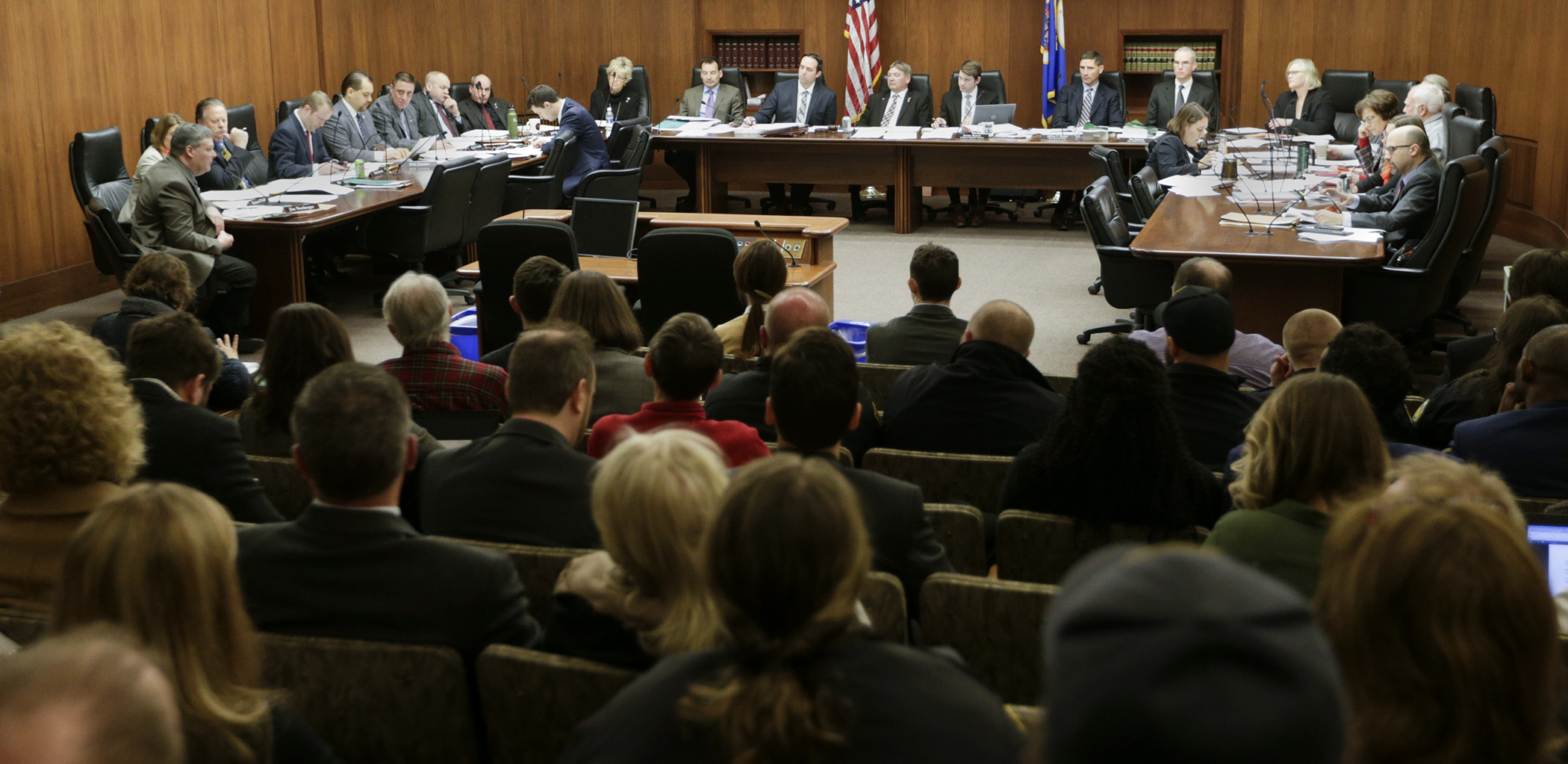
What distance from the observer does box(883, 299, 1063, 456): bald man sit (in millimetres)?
3463

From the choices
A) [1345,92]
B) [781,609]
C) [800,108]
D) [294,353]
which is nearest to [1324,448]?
[781,609]

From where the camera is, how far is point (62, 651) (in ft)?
3.65

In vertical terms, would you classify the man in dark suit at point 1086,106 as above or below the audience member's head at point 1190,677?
above

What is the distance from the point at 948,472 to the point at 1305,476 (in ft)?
3.37

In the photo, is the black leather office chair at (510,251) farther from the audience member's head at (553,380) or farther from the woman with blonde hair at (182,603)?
the woman with blonde hair at (182,603)

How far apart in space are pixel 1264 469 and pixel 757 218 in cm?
490

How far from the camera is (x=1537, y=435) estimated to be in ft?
10.2

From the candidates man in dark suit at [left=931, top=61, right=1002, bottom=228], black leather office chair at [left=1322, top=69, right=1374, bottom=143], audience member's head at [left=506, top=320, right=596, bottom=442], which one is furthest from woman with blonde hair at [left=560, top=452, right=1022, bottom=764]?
black leather office chair at [left=1322, top=69, right=1374, bottom=143]

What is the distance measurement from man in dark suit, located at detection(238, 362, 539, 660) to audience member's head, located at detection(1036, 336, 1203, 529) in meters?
1.21

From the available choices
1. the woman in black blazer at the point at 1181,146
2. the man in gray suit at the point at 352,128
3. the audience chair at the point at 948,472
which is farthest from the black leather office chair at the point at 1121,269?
the man in gray suit at the point at 352,128

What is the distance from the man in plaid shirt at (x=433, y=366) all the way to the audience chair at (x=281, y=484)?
69 cm

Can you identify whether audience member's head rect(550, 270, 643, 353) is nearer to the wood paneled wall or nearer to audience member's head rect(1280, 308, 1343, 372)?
audience member's head rect(1280, 308, 1343, 372)

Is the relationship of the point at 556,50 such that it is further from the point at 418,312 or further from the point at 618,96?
the point at 418,312

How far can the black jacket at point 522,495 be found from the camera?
2590mm
